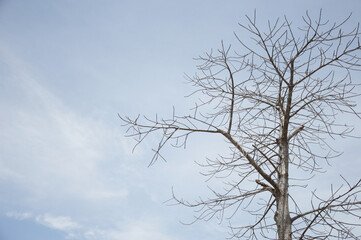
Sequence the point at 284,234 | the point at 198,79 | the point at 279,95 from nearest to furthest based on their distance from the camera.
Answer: the point at 284,234 → the point at 279,95 → the point at 198,79

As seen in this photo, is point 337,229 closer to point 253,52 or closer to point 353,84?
point 353,84

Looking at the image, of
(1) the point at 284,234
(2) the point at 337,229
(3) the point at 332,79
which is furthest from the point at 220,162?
(3) the point at 332,79

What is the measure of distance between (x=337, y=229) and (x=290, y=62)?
64.3 inches

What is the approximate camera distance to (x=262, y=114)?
3580 mm

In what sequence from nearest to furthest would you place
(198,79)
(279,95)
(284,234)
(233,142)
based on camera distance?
(284,234) → (233,142) → (279,95) → (198,79)

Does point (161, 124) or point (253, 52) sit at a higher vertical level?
point (253, 52)

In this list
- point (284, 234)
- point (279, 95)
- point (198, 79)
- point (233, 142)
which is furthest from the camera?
point (198, 79)

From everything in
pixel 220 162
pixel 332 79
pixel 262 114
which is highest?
pixel 332 79

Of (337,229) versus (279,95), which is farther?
(279,95)

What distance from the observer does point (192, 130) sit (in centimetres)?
309

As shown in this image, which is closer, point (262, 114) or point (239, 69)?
point (239, 69)

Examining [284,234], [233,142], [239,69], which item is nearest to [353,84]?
[239,69]

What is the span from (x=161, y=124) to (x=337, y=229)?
1842 mm

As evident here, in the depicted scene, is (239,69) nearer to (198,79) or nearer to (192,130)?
(198,79)
